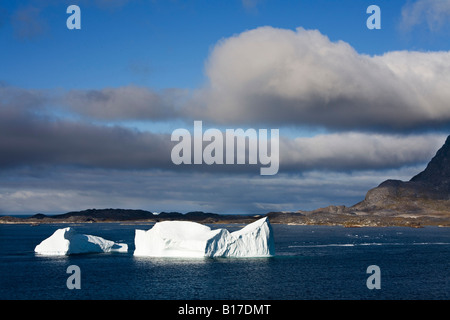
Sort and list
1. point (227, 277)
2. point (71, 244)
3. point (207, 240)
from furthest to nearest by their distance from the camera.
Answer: point (71, 244) < point (207, 240) < point (227, 277)

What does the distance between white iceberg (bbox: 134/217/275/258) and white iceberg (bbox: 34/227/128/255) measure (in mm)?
14234

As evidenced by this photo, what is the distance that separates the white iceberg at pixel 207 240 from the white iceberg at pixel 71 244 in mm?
14234

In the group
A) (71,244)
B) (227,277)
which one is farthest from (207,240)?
(71,244)

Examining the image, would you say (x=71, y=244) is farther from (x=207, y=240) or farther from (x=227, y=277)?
(x=227, y=277)

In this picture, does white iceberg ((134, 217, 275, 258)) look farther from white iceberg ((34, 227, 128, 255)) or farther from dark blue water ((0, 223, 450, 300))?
white iceberg ((34, 227, 128, 255))

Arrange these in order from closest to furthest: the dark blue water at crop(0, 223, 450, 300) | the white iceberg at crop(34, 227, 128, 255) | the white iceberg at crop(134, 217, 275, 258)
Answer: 1. the dark blue water at crop(0, 223, 450, 300)
2. the white iceberg at crop(134, 217, 275, 258)
3. the white iceberg at crop(34, 227, 128, 255)

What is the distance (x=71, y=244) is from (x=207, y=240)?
25.6 metres

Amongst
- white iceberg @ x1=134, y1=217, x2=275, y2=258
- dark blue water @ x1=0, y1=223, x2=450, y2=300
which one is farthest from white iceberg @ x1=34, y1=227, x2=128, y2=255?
white iceberg @ x1=134, y1=217, x2=275, y2=258

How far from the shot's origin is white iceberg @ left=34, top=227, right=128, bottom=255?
257 ft

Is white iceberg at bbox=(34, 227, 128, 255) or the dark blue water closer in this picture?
the dark blue water

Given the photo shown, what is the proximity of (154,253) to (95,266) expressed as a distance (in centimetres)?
1135

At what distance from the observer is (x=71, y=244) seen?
7869 centimetres

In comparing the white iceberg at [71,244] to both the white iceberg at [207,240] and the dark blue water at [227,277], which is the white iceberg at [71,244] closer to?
the dark blue water at [227,277]
